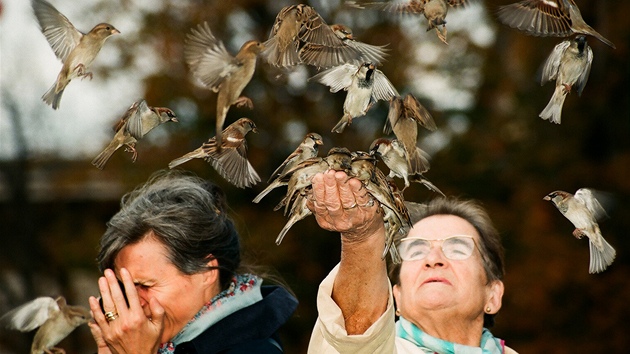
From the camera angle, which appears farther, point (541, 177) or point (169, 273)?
point (541, 177)

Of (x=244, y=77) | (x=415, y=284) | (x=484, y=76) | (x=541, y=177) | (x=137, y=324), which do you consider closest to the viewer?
(x=244, y=77)

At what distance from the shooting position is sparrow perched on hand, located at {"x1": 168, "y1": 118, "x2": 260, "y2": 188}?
3689mm

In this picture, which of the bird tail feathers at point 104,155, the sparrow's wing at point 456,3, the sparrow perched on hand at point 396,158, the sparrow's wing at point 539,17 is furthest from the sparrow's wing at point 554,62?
the bird tail feathers at point 104,155

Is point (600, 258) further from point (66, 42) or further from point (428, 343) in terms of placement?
point (66, 42)

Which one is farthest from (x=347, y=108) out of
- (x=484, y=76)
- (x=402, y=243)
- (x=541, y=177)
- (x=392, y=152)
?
(x=484, y=76)

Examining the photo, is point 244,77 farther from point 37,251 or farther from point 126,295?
point 37,251

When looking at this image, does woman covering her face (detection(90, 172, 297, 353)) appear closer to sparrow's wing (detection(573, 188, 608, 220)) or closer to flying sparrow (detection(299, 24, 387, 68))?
flying sparrow (detection(299, 24, 387, 68))

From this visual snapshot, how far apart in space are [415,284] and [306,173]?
3.71ft

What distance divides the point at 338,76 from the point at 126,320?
1274 mm

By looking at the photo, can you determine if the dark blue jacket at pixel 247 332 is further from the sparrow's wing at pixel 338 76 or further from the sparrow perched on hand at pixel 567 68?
the sparrow perched on hand at pixel 567 68

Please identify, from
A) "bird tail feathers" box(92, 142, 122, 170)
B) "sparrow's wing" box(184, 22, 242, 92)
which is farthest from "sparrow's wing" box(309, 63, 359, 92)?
"bird tail feathers" box(92, 142, 122, 170)

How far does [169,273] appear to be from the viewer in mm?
4125

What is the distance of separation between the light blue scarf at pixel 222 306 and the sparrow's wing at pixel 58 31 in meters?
1.18

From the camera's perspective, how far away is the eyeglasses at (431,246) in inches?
176
